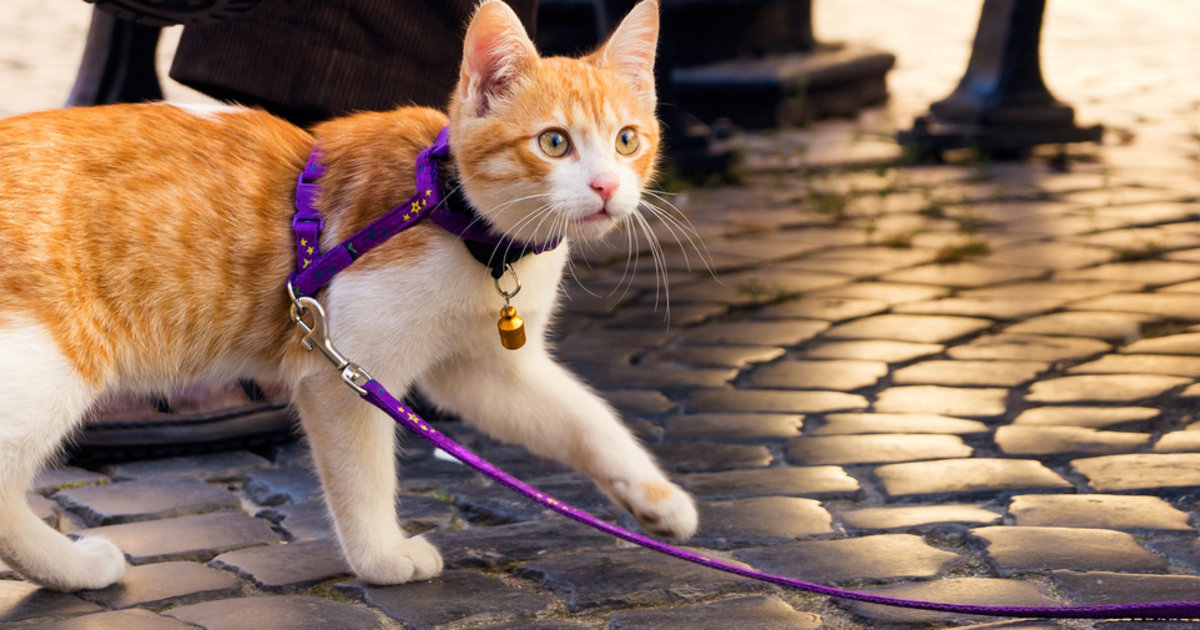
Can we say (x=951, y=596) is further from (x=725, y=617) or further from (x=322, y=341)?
(x=322, y=341)

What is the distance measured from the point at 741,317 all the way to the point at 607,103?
7.68 ft

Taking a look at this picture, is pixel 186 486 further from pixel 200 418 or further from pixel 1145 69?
pixel 1145 69

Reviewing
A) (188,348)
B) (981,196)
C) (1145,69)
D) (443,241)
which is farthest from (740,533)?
(1145,69)

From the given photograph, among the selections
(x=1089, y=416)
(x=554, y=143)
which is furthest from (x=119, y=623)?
(x=1089, y=416)

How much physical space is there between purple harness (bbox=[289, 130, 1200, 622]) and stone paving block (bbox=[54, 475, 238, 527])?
0.88m

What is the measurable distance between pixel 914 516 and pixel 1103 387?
1.23 meters

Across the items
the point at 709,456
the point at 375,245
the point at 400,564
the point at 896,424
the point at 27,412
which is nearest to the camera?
the point at 27,412

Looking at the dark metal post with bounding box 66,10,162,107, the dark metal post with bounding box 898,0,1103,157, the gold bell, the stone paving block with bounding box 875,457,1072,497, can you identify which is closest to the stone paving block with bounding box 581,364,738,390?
the stone paving block with bounding box 875,457,1072,497

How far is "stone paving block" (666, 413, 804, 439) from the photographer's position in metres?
3.60

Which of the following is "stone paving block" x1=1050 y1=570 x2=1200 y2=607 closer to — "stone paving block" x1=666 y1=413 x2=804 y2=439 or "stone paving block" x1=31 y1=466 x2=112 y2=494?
"stone paving block" x1=666 y1=413 x2=804 y2=439

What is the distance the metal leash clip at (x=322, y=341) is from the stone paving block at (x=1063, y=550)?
1363 millimetres

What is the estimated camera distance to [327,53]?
11.4 ft

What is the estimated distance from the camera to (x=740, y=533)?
2.90 meters

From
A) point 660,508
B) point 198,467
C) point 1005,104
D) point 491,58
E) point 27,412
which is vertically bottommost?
point 198,467
